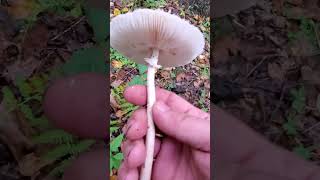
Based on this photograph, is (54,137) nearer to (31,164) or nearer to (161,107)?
(31,164)

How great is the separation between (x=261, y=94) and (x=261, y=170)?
0.74 ft

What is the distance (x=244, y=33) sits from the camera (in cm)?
78

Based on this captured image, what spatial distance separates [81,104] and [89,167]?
9 centimetres

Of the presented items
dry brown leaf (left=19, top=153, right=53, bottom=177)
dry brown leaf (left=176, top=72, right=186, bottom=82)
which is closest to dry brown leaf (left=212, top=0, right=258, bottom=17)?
dry brown leaf (left=176, top=72, right=186, bottom=82)

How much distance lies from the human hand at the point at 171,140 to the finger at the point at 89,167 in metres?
0.03

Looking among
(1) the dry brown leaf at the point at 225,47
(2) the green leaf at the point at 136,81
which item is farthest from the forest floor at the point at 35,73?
(1) the dry brown leaf at the point at 225,47

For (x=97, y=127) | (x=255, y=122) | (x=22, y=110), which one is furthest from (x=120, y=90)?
(x=255, y=122)

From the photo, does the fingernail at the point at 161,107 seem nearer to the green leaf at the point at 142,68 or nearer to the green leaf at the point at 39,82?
the green leaf at the point at 142,68

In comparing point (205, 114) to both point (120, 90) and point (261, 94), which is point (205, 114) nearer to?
point (120, 90)

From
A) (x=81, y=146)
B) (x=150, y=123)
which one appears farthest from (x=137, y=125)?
(x=81, y=146)

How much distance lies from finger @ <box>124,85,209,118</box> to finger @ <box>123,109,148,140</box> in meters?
0.01

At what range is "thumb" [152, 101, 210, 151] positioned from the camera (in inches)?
19.9

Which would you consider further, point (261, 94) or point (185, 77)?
point (261, 94)

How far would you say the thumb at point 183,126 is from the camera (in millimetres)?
504
